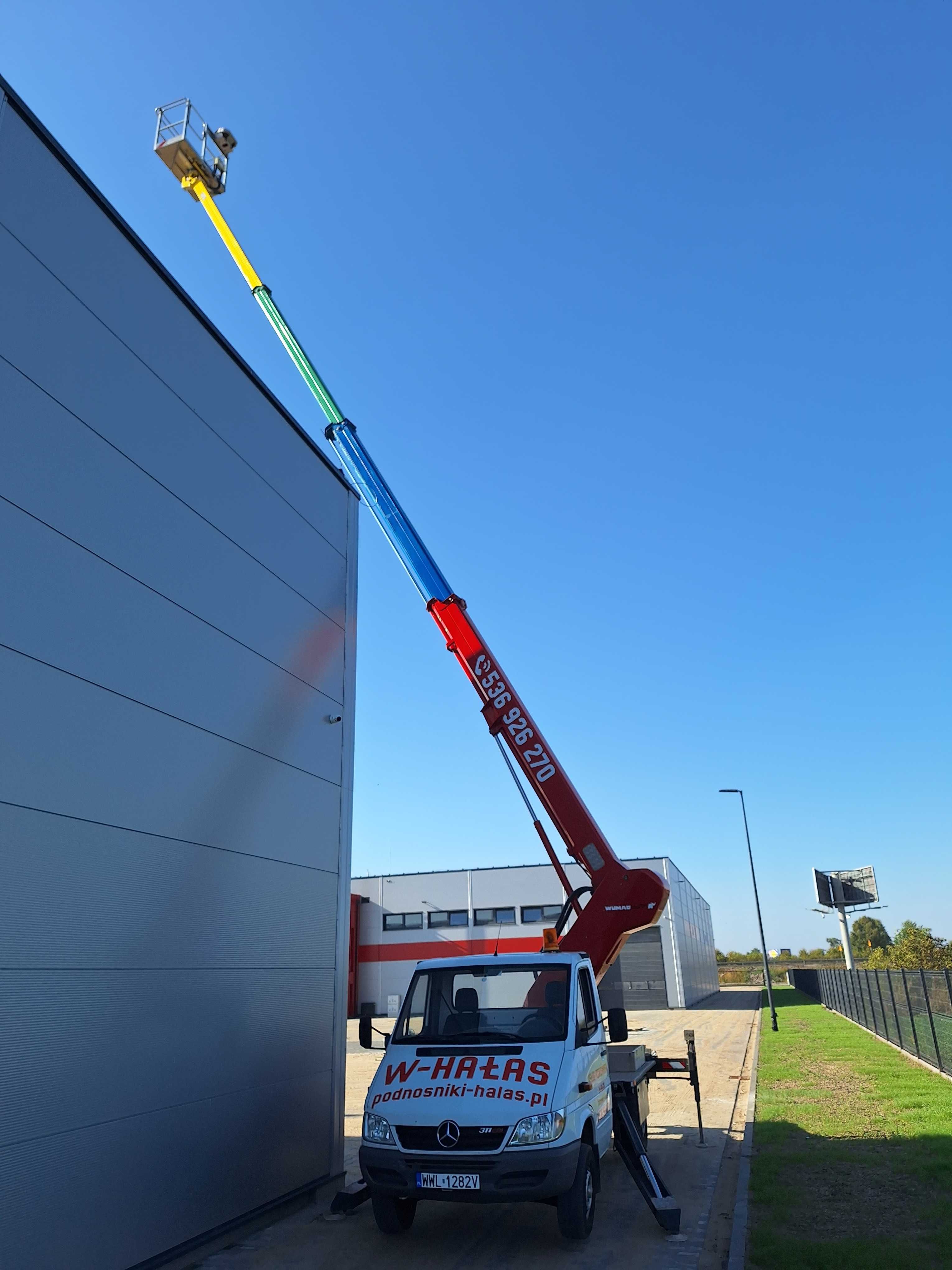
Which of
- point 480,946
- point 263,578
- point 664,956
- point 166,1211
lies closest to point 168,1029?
point 166,1211

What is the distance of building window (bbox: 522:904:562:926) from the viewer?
4131 centimetres

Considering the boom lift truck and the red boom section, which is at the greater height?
the red boom section

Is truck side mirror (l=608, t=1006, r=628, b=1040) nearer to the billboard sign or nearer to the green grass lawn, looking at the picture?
the green grass lawn

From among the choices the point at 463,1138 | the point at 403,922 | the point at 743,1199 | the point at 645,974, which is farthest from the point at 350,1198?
the point at 645,974

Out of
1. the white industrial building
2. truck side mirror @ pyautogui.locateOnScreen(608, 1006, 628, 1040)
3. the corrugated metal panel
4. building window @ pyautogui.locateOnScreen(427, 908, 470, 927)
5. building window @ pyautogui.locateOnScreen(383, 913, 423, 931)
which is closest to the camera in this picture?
truck side mirror @ pyautogui.locateOnScreen(608, 1006, 628, 1040)

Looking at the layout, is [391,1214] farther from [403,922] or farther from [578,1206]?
[403,922]

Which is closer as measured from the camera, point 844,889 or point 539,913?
point 539,913

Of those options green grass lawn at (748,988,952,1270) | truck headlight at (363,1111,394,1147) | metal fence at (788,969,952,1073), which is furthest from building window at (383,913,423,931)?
truck headlight at (363,1111,394,1147)

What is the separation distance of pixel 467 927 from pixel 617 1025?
3524 cm

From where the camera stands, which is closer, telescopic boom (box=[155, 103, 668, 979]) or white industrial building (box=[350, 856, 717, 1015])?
telescopic boom (box=[155, 103, 668, 979])

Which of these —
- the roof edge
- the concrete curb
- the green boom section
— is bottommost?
the concrete curb

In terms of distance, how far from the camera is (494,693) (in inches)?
499

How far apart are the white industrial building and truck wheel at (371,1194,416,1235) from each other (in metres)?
32.3

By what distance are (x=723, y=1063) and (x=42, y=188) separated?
70.6ft
